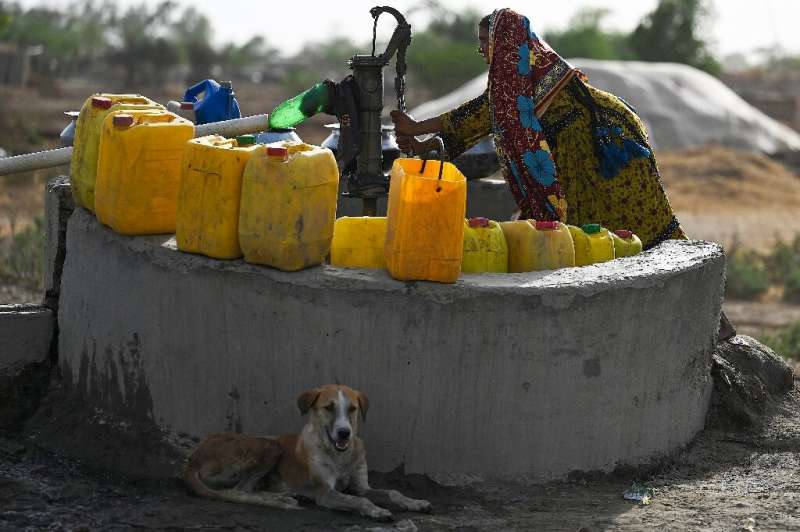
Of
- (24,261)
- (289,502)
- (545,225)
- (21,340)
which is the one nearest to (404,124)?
(545,225)

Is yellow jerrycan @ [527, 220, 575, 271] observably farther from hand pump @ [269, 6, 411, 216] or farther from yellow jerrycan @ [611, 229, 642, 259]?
hand pump @ [269, 6, 411, 216]

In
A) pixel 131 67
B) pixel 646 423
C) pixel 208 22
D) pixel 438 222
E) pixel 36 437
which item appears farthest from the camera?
pixel 208 22

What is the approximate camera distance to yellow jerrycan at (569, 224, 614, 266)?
550cm

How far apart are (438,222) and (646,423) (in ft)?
3.71

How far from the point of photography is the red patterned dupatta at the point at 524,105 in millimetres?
6082

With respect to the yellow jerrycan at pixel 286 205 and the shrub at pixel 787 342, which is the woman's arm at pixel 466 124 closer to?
the yellow jerrycan at pixel 286 205

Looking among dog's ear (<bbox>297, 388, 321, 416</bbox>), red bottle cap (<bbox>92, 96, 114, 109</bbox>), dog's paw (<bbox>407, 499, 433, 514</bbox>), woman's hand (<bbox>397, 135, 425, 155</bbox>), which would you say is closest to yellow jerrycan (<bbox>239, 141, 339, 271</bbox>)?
dog's ear (<bbox>297, 388, 321, 416</bbox>)

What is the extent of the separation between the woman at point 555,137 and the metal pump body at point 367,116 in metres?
0.12

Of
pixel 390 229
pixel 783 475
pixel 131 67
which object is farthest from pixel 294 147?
pixel 131 67

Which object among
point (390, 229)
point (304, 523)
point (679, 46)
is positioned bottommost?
point (304, 523)

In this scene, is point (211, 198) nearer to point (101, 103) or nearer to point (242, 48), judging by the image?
point (101, 103)

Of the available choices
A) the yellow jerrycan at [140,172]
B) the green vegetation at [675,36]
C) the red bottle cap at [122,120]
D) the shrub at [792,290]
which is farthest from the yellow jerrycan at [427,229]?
the green vegetation at [675,36]

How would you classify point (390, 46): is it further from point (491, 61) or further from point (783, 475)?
point (783, 475)

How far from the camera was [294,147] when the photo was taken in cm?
498
